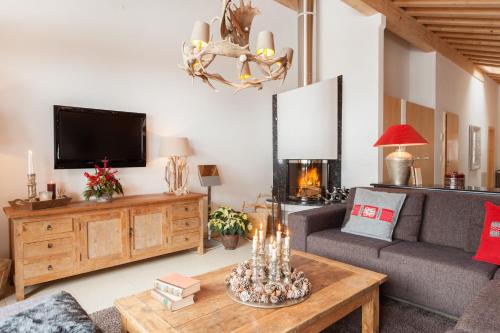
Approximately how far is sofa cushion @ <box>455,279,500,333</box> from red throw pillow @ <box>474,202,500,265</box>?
57 cm

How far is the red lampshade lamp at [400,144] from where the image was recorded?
9.56ft

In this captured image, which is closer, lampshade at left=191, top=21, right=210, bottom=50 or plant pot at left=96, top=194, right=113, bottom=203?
lampshade at left=191, top=21, right=210, bottom=50

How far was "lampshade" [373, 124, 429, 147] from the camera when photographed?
2.90 m

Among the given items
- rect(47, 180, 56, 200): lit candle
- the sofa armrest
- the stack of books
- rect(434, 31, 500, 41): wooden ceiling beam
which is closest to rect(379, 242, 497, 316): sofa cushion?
the sofa armrest

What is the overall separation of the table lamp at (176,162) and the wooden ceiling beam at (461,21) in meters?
4.12

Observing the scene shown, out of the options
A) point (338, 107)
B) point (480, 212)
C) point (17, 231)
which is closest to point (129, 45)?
point (17, 231)

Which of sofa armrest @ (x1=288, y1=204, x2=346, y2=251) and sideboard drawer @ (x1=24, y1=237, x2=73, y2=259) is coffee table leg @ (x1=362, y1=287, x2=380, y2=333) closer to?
sofa armrest @ (x1=288, y1=204, x2=346, y2=251)

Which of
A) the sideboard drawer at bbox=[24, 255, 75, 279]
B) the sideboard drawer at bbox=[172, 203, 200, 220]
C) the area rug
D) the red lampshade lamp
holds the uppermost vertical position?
the red lampshade lamp

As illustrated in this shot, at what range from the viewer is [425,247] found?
98.3 inches

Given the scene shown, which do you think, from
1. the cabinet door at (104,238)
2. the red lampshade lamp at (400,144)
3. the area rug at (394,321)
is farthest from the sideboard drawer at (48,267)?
the red lampshade lamp at (400,144)

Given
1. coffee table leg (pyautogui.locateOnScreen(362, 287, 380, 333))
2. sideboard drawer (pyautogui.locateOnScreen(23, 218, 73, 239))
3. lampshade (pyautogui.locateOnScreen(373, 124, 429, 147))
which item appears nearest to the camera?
coffee table leg (pyautogui.locateOnScreen(362, 287, 380, 333))

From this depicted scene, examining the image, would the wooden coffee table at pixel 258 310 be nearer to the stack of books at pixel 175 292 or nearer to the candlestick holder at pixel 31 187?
the stack of books at pixel 175 292

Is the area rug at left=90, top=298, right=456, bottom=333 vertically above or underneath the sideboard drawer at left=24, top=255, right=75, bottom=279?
underneath

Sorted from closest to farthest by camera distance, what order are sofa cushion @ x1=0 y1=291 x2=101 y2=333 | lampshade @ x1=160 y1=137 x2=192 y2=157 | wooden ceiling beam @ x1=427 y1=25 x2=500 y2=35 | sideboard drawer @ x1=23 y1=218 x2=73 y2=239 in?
sofa cushion @ x1=0 y1=291 x2=101 y2=333 → sideboard drawer @ x1=23 y1=218 x2=73 y2=239 → lampshade @ x1=160 y1=137 x2=192 y2=157 → wooden ceiling beam @ x1=427 y1=25 x2=500 y2=35
